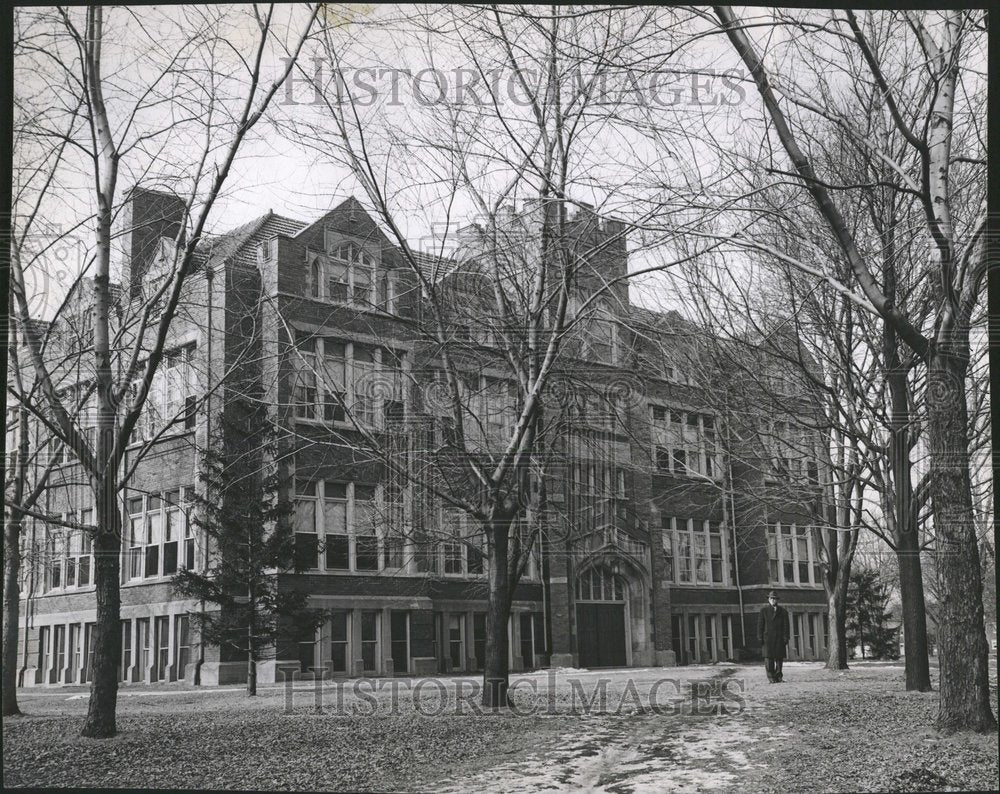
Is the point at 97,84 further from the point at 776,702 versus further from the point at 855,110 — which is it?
the point at 776,702

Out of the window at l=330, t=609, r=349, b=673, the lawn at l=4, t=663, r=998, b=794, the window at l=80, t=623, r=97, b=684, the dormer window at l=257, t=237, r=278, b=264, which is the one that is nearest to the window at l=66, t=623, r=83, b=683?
the window at l=80, t=623, r=97, b=684

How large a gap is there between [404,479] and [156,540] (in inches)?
432

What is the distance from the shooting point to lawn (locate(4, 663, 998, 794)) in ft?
27.8

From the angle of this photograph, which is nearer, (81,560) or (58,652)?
(58,652)

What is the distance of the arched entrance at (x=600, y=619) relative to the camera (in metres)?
27.4

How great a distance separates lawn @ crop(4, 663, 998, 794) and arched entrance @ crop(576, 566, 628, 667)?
13472 mm

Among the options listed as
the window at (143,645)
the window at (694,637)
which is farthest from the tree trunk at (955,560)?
the window at (694,637)

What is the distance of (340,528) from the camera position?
22.7 m

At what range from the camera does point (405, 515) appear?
64.3ft

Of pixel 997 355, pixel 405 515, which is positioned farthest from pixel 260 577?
pixel 997 355

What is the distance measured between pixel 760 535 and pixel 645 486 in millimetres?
6329

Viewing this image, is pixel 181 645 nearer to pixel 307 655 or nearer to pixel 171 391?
pixel 307 655

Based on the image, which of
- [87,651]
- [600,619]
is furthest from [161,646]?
[600,619]

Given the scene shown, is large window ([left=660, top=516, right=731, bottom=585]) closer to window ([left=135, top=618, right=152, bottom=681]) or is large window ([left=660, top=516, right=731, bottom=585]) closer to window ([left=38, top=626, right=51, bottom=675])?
window ([left=135, top=618, right=152, bottom=681])
